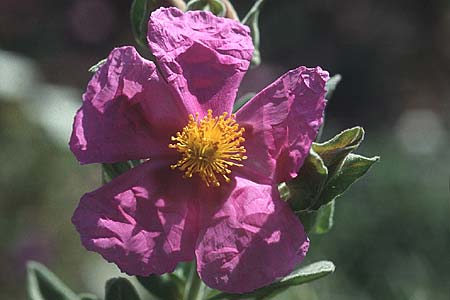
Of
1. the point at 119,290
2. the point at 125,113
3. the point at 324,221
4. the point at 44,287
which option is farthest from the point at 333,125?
the point at 125,113

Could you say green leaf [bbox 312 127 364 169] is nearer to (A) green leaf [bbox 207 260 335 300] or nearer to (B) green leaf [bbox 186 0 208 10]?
(A) green leaf [bbox 207 260 335 300]

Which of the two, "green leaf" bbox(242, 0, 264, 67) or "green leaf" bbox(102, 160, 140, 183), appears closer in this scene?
"green leaf" bbox(102, 160, 140, 183)

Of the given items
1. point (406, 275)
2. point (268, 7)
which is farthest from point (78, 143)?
point (268, 7)

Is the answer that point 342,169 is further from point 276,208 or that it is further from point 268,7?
point 268,7

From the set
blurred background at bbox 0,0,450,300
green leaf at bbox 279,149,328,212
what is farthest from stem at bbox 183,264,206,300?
blurred background at bbox 0,0,450,300

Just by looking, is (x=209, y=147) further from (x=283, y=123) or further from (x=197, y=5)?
(x=197, y=5)

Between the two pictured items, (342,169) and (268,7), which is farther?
(268,7)
